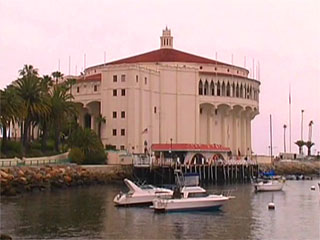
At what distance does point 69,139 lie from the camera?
9938 cm

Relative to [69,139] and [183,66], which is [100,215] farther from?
[183,66]

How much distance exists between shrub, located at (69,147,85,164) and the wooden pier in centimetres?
789

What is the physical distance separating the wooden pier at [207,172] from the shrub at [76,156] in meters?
7.89

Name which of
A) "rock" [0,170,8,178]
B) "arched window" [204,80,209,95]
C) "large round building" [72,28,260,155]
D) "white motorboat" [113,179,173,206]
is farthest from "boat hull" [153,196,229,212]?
"arched window" [204,80,209,95]

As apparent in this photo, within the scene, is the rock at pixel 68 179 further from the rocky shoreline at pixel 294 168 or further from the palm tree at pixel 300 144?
the palm tree at pixel 300 144

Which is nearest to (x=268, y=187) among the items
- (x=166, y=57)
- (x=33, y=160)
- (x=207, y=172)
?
(x=207, y=172)

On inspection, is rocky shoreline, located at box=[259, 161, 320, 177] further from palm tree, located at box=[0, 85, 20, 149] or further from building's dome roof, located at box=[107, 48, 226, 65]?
palm tree, located at box=[0, 85, 20, 149]

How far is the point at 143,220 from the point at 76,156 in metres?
44.6

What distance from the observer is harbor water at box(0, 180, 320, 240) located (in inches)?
1722

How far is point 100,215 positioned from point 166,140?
58756 millimetres

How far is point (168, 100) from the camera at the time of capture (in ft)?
371

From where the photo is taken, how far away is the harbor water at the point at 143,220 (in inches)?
1722

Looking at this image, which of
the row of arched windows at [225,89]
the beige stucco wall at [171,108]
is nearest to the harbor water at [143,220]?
the beige stucco wall at [171,108]

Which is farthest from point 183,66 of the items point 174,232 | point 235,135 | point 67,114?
point 174,232
